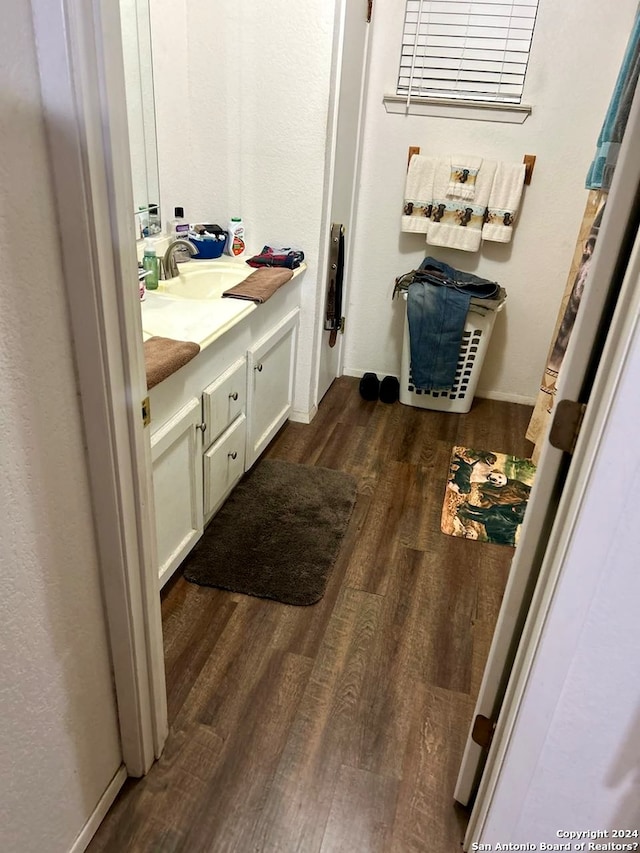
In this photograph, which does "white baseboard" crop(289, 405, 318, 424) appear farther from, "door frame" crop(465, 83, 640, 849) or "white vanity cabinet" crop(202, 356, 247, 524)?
"door frame" crop(465, 83, 640, 849)

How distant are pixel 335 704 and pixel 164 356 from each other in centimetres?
108

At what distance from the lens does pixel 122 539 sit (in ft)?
3.85

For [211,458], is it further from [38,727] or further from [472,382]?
[472,382]

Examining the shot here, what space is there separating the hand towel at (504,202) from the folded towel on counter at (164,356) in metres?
1.99

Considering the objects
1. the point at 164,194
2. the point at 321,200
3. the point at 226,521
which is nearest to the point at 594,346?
the point at 226,521

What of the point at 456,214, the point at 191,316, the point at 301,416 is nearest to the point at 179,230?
the point at 191,316

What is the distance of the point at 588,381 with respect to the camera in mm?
952

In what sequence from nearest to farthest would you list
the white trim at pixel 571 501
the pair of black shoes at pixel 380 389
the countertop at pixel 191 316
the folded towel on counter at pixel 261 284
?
the white trim at pixel 571 501 < the countertop at pixel 191 316 < the folded towel on counter at pixel 261 284 < the pair of black shoes at pixel 380 389

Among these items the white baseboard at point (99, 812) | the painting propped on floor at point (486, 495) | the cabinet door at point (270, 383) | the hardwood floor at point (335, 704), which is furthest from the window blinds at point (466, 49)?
the white baseboard at point (99, 812)

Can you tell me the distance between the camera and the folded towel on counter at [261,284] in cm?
235

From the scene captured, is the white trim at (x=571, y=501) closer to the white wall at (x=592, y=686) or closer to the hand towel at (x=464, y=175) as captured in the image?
the white wall at (x=592, y=686)

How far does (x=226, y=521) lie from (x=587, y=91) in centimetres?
261

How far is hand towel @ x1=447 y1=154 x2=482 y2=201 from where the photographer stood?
3117 millimetres

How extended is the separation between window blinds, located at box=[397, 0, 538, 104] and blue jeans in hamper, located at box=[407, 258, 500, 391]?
0.86 meters
